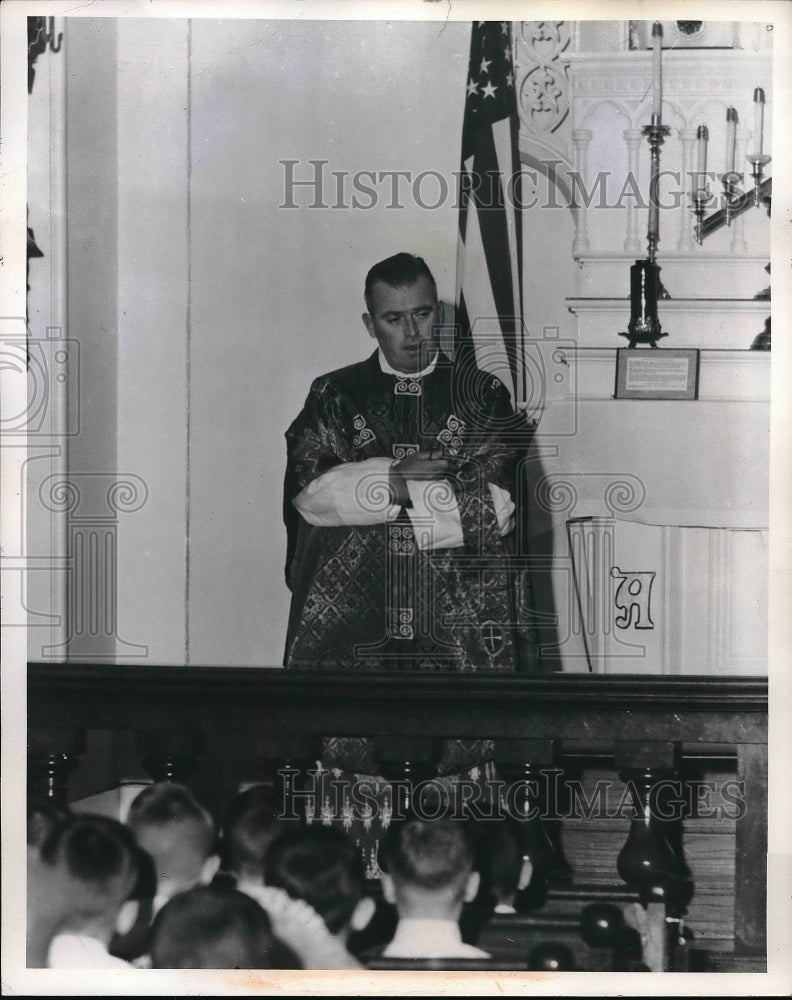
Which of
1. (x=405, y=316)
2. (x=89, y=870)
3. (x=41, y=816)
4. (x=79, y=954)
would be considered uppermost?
(x=405, y=316)

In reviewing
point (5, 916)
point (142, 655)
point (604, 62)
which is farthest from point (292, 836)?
point (604, 62)

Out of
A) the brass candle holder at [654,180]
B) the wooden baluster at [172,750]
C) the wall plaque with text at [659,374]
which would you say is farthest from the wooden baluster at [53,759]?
the brass candle holder at [654,180]

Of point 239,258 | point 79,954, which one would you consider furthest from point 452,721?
point 239,258

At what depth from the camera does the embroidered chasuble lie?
2.13 metres

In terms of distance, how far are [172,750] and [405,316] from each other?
0.95 m

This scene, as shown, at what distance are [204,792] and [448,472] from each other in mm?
779

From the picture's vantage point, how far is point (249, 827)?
6.97 ft

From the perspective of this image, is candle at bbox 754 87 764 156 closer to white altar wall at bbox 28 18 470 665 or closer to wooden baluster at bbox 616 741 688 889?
white altar wall at bbox 28 18 470 665

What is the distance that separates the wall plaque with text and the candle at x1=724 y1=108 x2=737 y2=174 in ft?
1.22

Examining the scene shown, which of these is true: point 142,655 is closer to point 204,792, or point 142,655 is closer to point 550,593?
point 204,792

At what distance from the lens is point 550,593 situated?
83.9 inches

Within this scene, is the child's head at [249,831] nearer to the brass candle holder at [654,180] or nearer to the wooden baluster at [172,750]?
the wooden baluster at [172,750]

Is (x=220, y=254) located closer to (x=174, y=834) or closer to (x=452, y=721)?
(x=452, y=721)

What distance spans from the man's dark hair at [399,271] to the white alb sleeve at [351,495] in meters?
0.35
